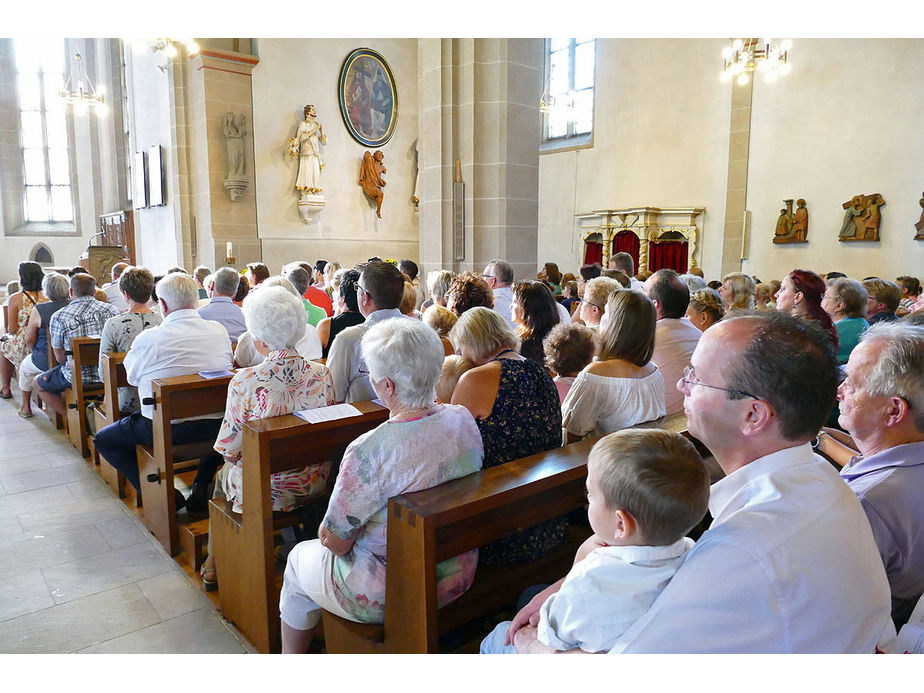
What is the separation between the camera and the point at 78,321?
15.7 feet

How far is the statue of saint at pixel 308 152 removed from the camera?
1104cm

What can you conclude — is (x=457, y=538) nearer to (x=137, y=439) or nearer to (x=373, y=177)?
(x=137, y=439)

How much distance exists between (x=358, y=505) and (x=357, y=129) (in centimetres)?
1119

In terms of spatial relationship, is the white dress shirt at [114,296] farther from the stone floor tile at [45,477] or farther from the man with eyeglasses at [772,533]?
the man with eyeglasses at [772,533]

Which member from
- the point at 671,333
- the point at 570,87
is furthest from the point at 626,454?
the point at 570,87

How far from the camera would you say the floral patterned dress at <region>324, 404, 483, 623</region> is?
180 cm

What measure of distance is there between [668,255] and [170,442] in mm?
12170

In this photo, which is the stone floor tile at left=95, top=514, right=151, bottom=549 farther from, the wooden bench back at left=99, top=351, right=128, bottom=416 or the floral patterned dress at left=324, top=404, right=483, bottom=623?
the floral patterned dress at left=324, top=404, right=483, bottom=623

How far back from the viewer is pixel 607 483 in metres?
1.27

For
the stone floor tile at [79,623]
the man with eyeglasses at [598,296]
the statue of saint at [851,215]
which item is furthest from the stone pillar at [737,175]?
the stone floor tile at [79,623]

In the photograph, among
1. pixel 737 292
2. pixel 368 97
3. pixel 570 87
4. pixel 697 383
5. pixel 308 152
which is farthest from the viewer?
pixel 570 87

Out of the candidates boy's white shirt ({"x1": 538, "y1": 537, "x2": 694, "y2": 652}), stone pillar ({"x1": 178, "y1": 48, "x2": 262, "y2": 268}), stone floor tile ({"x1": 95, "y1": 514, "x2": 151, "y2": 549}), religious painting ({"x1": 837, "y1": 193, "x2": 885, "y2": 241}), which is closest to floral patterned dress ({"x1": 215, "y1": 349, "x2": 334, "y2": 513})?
stone floor tile ({"x1": 95, "y1": 514, "x2": 151, "y2": 549})

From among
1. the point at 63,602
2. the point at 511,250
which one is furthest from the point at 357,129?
the point at 63,602

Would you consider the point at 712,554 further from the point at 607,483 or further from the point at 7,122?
the point at 7,122
